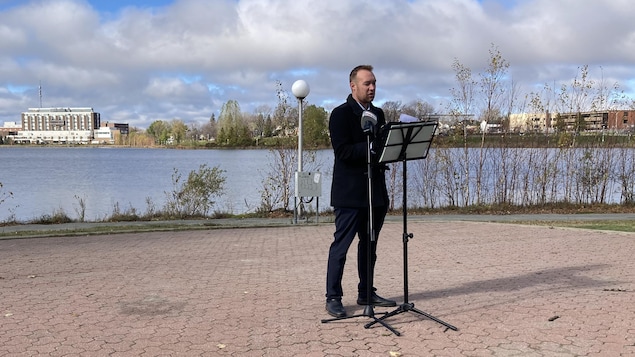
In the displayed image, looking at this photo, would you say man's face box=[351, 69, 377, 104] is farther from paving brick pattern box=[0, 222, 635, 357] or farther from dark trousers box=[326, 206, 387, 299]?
paving brick pattern box=[0, 222, 635, 357]

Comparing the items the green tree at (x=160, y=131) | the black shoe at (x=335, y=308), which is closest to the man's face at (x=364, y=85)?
the black shoe at (x=335, y=308)

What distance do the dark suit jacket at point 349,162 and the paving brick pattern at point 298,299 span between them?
1.06m

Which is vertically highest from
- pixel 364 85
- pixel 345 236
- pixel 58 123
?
Result: pixel 58 123

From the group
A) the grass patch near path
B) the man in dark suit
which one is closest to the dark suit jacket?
the man in dark suit

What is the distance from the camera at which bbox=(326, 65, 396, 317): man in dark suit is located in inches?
184

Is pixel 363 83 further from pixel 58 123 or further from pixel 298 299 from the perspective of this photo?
pixel 58 123

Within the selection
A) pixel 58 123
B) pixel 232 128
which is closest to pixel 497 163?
pixel 232 128

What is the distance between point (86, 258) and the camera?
28.4 ft

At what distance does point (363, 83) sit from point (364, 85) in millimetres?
19

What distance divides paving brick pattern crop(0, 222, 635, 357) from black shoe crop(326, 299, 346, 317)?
0.09 m

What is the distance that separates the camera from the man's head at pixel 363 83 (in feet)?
A: 15.4

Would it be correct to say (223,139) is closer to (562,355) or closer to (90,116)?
(562,355)

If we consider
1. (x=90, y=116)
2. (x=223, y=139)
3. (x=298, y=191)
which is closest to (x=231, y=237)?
(x=298, y=191)

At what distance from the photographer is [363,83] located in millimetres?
4699
